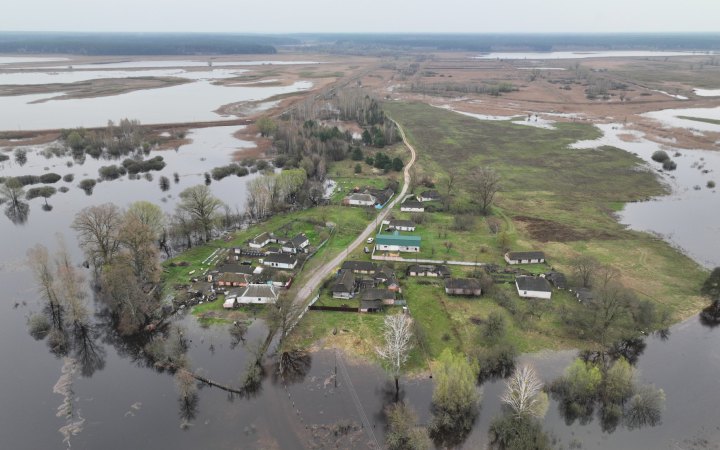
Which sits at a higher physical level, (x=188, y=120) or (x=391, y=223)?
(x=188, y=120)

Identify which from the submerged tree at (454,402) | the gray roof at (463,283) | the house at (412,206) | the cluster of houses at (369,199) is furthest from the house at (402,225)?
the submerged tree at (454,402)

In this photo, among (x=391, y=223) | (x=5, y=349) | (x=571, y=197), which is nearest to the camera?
(x=5, y=349)

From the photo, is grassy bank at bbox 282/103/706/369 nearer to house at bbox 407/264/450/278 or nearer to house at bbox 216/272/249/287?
house at bbox 407/264/450/278

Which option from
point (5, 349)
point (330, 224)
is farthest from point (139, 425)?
point (330, 224)

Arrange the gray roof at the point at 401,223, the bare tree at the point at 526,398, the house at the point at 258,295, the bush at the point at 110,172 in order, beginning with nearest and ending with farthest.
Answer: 1. the bare tree at the point at 526,398
2. the house at the point at 258,295
3. the gray roof at the point at 401,223
4. the bush at the point at 110,172

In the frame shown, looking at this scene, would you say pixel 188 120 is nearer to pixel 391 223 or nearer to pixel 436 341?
pixel 391 223

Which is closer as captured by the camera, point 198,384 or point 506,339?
point 198,384

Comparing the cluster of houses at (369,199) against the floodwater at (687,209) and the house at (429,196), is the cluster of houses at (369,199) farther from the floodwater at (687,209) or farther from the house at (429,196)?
the floodwater at (687,209)
